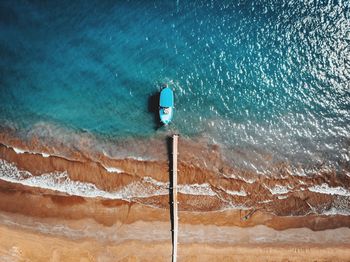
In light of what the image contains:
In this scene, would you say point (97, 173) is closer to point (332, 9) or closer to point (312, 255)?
point (312, 255)

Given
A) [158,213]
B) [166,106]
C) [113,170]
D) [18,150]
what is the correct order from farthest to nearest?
1. [166,106]
2. [18,150]
3. [113,170]
4. [158,213]

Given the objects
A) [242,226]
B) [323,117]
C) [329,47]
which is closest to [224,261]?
[242,226]

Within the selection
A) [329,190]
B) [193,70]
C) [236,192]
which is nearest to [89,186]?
[236,192]

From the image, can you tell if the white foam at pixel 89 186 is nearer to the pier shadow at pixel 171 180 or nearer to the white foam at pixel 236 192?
the pier shadow at pixel 171 180

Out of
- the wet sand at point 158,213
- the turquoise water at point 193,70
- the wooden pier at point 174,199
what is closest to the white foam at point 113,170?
the wet sand at point 158,213

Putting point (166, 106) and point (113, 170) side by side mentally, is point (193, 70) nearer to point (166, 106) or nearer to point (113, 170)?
point (166, 106)

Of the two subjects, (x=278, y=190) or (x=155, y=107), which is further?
(x=155, y=107)

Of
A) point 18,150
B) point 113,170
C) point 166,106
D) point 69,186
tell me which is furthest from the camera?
point 166,106
